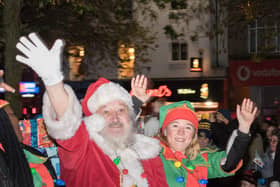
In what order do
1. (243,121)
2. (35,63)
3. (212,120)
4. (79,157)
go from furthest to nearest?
(212,120) < (243,121) < (79,157) < (35,63)

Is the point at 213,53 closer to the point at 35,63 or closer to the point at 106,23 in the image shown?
the point at 106,23

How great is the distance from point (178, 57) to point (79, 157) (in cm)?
2144

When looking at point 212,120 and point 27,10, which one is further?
point 27,10

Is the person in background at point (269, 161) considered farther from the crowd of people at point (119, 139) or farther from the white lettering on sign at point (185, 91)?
the white lettering on sign at point (185, 91)

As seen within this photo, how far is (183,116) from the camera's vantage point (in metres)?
4.43

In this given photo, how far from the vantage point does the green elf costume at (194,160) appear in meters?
4.34

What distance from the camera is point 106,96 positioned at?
4195 millimetres

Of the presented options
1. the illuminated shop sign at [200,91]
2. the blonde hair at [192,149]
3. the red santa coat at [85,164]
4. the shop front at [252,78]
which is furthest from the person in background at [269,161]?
the illuminated shop sign at [200,91]

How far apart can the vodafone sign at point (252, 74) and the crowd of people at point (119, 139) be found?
18.9 m

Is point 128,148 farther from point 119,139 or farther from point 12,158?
point 12,158

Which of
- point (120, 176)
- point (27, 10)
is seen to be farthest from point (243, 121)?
point (27, 10)

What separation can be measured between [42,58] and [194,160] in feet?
6.01

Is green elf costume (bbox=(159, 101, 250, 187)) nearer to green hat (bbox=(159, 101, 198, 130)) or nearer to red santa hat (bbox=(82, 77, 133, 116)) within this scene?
green hat (bbox=(159, 101, 198, 130))

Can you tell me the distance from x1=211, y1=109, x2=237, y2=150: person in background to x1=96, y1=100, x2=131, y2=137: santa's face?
459cm
